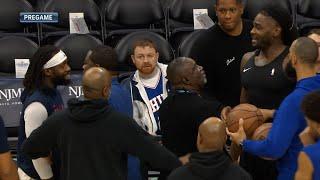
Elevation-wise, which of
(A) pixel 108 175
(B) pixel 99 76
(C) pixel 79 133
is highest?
(B) pixel 99 76

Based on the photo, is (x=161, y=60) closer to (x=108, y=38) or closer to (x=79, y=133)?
(x=108, y=38)

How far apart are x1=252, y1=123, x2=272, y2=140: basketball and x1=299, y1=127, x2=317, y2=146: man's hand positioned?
33 centimetres

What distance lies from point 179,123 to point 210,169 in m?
0.88

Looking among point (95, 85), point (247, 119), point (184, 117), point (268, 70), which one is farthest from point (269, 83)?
point (95, 85)

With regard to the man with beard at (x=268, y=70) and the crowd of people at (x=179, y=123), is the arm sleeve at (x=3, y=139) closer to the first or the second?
the crowd of people at (x=179, y=123)

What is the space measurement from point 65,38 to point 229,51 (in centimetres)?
203

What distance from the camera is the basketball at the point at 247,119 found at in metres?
3.88

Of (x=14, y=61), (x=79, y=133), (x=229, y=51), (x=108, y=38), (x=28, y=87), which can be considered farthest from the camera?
(x=108, y=38)

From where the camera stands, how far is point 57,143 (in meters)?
3.42

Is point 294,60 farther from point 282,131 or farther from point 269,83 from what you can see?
point 269,83

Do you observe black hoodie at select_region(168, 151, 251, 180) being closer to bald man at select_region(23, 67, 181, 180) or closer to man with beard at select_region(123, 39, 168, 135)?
bald man at select_region(23, 67, 181, 180)

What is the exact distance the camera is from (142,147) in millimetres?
3320

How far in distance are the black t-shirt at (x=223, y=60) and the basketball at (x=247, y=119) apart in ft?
3.32

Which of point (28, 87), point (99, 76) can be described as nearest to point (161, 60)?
point (28, 87)
